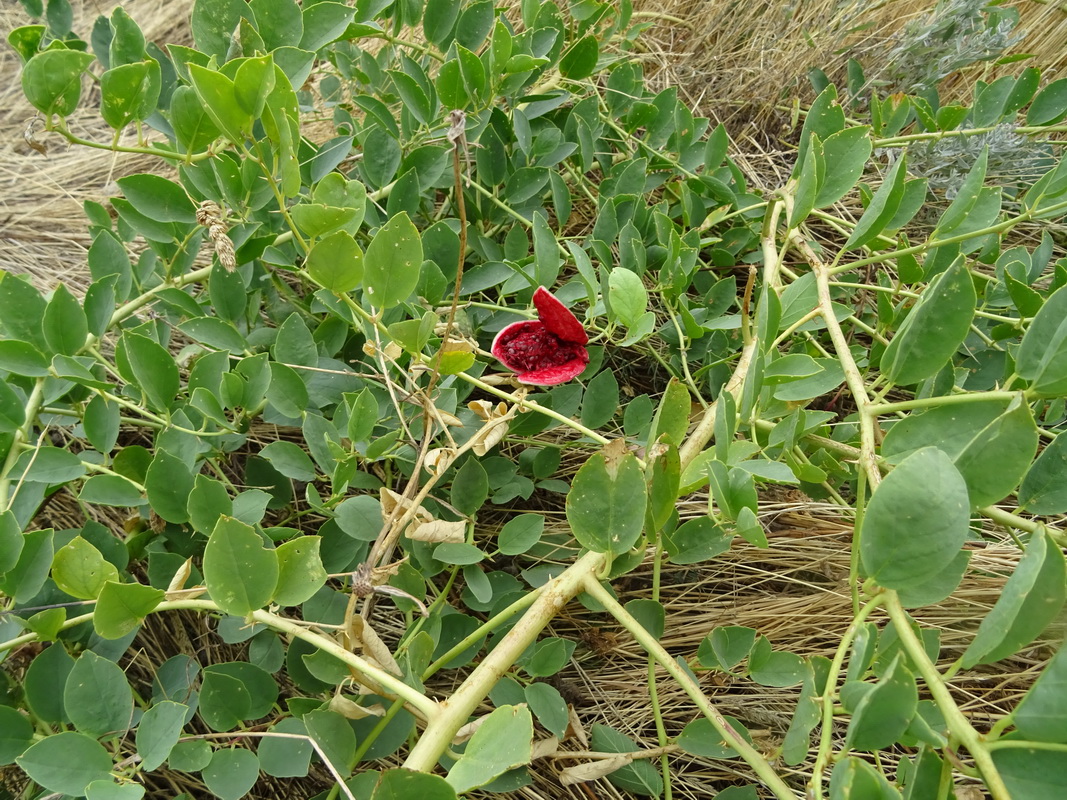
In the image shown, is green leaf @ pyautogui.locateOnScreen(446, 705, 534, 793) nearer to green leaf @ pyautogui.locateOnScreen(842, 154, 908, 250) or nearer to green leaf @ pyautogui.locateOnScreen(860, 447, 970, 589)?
green leaf @ pyautogui.locateOnScreen(860, 447, 970, 589)

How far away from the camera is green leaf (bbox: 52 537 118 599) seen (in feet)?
1.51

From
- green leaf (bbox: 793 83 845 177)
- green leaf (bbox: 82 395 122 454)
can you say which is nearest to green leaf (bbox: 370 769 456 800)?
green leaf (bbox: 82 395 122 454)

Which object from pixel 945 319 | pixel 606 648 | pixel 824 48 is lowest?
pixel 606 648

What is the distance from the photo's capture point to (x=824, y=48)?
1.40 m

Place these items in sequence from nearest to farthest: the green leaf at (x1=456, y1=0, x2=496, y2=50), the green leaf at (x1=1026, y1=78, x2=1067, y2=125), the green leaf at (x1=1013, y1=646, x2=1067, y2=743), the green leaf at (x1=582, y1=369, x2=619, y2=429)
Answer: the green leaf at (x1=1013, y1=646, x2=1067, y2=743)
the green leaf at (x1=582, y1=369, x2=619, y2=429)
the green leaf at (x1=456, y1=0, x2=496, y2=50)
the green leaf at (x1=1026, y1=78, x2=1067, y2=125)

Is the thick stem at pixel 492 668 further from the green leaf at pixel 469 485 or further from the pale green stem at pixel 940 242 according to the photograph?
the pale green stem at pixel 940 242

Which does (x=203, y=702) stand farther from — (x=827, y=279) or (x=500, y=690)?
(x=827, y=279)

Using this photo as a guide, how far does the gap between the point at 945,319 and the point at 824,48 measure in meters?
1.21

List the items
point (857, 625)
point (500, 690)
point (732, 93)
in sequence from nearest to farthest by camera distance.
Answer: point (857, 625)
point (500, 690)
point (732, 93)

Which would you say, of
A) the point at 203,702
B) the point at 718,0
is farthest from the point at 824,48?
the point at 203,702

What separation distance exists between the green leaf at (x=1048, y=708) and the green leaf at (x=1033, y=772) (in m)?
0.01

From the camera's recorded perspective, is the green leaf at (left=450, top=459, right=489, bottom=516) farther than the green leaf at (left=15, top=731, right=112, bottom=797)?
Yes

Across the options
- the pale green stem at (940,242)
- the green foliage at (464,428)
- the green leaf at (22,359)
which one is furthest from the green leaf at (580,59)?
the green leaf at (22,359)

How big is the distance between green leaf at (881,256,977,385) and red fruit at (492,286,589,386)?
0.87 feet
